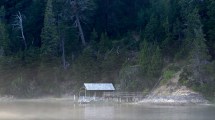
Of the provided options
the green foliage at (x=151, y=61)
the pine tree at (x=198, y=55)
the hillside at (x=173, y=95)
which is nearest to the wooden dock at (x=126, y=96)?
the hillside at (x=173, y=95)

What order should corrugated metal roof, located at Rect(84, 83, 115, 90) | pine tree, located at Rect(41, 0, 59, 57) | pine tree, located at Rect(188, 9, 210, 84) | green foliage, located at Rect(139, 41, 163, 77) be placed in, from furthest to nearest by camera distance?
1. pine tree, located at Rect(41, 0, 59, 57)
2. corrugated metal roof, located at Rect(84, 83, 115, 90)
3. green foliage, located at Rect(139, 41, 163, 77)
4. pine tree, located at Rect(188, 9, 210, 84)

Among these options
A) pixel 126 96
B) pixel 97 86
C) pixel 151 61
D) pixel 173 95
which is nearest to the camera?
pixel 173 95

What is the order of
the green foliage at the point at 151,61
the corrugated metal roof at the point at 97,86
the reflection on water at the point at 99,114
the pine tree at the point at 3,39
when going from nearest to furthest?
the reflection on water at the point at 99,114
the green foliage at the point at 151,61
the corrugated metal roof at the point at 97,86
the pine tree at the point at 3,39

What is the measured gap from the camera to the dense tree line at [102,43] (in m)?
74.5

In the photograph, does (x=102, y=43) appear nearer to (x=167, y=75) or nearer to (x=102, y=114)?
(x=167, y=75)

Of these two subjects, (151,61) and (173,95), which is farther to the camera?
(151,61)

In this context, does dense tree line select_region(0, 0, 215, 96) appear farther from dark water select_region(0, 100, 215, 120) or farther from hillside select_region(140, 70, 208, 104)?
dark water select_region(0, 100, 215, 120)

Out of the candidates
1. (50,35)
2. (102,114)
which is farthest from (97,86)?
(102,114)

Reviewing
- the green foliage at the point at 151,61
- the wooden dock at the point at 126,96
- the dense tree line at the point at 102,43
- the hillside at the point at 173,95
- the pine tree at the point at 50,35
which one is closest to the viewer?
the hillside at the point at 173,95

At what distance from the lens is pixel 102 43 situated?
84.6 meters

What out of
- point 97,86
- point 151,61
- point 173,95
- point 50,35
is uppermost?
point 50,35

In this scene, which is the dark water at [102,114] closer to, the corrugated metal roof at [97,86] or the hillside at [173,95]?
the hillside at [173,95]

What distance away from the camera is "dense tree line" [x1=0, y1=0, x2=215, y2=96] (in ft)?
244

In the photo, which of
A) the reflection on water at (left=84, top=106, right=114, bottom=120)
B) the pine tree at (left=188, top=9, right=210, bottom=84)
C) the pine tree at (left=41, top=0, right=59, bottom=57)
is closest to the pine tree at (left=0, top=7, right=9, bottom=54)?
the pine tree at (left=41, top=0, right=59, bottom=57)
